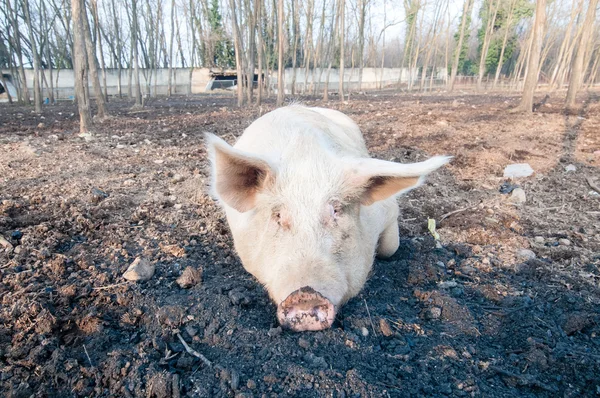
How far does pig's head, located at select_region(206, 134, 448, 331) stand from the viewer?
Answer: 2.16 meters

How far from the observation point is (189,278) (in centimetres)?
287

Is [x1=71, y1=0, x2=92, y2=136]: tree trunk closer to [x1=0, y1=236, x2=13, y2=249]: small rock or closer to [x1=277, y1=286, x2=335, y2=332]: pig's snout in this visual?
[x1=0, y1=236, x2=13, y2=249]: small rock

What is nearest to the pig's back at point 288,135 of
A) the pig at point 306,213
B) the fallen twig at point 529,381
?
the pig at point 306,213

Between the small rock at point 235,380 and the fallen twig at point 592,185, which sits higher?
the fallen twig at point 592,185

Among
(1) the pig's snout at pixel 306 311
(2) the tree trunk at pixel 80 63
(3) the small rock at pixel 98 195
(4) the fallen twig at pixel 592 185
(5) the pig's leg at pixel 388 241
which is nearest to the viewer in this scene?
(1) the pig's snout at pixel 306 311

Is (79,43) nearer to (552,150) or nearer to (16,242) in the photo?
(16,242)

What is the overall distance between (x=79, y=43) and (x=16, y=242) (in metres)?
7.76

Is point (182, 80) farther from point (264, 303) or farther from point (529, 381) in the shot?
point (529, 381)

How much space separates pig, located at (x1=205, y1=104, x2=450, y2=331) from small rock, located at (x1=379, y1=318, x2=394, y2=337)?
264 millimetres

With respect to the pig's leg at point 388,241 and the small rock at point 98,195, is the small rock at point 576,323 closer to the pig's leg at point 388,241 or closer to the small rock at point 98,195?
the pig's leg at point 388,241

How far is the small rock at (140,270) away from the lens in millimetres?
2826

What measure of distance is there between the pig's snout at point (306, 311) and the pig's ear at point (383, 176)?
2.51 feet

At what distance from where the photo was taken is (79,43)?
919 centimetres

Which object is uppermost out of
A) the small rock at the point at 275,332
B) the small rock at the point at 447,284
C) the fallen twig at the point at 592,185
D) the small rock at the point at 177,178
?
the fallen twig at the point at 592,185
